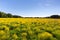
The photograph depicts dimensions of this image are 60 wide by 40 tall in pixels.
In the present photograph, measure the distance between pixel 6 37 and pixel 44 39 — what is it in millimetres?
2554

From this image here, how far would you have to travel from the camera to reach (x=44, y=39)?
10.8 meters

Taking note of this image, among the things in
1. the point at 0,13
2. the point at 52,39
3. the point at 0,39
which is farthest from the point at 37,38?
the point at 0,13

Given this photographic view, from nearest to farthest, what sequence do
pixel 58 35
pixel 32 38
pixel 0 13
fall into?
1. pixel 32 38
2. pixel 58 35
3. pixel 0 13

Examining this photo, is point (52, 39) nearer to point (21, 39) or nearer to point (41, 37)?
point (41, 37)

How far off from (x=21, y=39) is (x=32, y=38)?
832mm

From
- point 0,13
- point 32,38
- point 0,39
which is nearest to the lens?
point 0,39

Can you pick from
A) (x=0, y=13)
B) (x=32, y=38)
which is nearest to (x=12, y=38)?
(x=32, y=38)

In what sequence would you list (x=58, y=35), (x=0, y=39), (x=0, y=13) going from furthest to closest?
(x=0, y=13)
(x=58, y=35)
(x=0, y=39)

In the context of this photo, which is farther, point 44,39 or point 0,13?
point 0,13

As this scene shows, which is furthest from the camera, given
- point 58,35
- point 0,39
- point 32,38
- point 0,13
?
point 0,13

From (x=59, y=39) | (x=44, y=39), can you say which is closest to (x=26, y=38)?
(x=44, y=39)

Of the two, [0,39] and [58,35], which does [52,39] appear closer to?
[58,35]

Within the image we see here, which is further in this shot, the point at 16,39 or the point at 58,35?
the point at 58,35

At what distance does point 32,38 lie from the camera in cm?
1119
